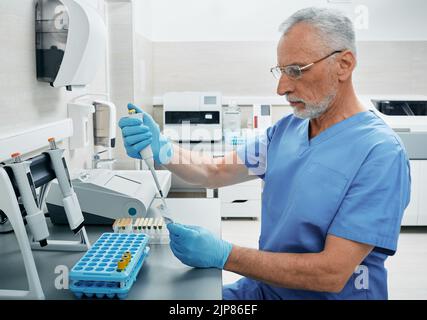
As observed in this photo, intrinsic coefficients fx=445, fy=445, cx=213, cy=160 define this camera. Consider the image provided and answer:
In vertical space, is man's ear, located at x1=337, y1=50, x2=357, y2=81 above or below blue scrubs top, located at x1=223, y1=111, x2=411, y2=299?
above

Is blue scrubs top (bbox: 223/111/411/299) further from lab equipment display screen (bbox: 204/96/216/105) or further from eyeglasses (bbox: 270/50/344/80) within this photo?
lab equipment display screen (bbox: 204/96/216/105)

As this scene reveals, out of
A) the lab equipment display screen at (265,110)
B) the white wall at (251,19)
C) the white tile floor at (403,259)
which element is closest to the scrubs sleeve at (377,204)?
the white tile floor at (403,259)

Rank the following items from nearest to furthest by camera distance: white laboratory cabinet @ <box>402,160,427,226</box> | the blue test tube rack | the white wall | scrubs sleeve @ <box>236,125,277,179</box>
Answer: the blue test tube rack < scrubs sleeve @ <box>236,125,277,179</box> < white laboratory cabinet @ <box>402,160,427,226</box> < the white wall

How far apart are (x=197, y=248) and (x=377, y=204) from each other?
45 centimetres

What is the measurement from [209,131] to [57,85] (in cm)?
197

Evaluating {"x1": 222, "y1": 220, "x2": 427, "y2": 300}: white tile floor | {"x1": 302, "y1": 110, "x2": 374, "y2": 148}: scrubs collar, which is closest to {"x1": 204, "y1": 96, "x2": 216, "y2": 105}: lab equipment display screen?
{"x1": 222, "y1": 220, "x2": 427, "y2": 300}: white tile floor

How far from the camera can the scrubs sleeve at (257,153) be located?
1537 millimetres

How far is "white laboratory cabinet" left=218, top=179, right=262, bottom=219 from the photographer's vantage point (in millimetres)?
3432

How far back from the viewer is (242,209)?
3473mm

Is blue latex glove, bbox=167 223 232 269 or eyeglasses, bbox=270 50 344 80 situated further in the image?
eyeglasses, bbox=270 50 344 80

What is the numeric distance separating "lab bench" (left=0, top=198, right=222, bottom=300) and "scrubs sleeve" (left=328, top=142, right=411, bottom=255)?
341 mm

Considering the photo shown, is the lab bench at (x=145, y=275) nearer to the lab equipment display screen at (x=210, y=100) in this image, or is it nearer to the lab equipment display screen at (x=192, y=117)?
the lab equipment display screen at (x=192, y=117)

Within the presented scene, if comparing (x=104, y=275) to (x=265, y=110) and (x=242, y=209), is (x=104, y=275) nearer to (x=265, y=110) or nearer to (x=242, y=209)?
(x=242, y=209)

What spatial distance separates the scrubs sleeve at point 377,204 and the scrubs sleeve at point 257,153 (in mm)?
453
